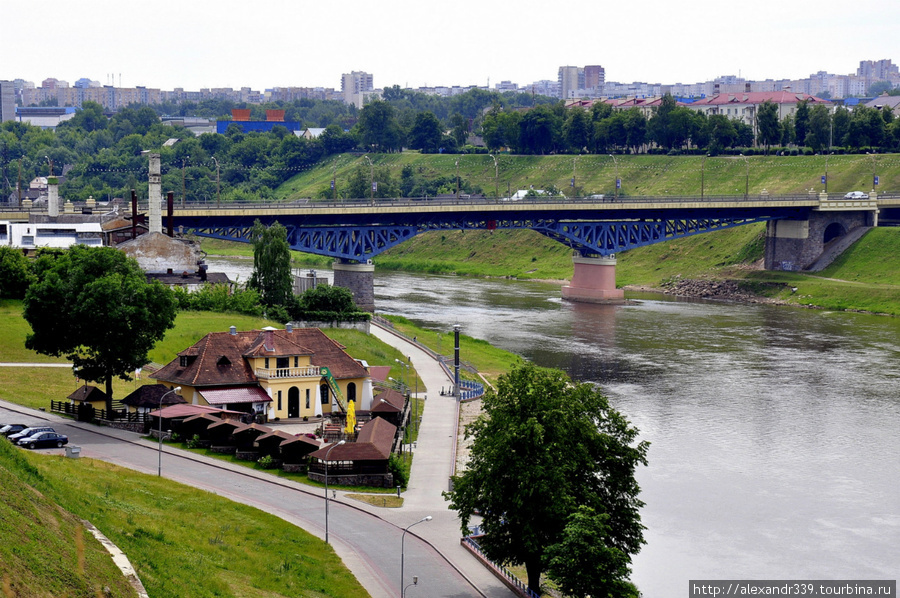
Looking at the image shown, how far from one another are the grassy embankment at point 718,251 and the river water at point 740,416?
316 inches

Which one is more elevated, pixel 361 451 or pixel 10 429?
pixel 10 429

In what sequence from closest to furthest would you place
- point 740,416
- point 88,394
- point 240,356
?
1. point 88,394
2. point 240,356
3. point 740,416

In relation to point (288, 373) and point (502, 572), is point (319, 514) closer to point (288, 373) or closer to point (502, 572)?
point (502, 572)

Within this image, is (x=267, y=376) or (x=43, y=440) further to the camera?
(x=267, y=376)

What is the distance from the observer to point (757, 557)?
158 feet

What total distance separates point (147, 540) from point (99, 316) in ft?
87.1

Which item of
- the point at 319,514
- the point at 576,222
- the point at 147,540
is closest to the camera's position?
the point at 147,540

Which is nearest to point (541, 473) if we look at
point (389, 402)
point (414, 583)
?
point (414, 583)

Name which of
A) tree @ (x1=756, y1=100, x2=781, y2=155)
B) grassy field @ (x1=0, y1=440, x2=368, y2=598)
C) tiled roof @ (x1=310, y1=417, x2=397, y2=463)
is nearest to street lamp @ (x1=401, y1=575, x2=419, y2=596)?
grassy field @ (x1=0, y1=440, x2=368, y2=598)

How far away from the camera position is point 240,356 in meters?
68.3

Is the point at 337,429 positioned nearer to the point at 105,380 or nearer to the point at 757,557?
the point at 105,380

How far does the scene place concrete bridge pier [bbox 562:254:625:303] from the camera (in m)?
139

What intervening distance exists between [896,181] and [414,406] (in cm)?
11057

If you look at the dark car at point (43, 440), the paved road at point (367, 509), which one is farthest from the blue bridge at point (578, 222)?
the dark car at point (43, 440)
